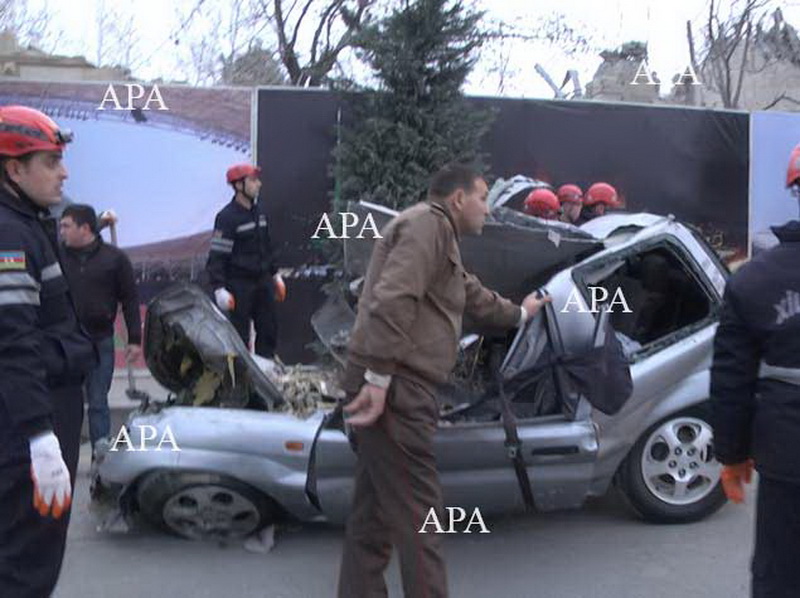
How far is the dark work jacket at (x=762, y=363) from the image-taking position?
9.12 ft

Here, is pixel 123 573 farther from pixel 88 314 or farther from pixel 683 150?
pixel 683 150

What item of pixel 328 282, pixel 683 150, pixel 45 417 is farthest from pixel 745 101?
pixel 45 417

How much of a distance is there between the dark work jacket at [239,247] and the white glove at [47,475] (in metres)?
4.48

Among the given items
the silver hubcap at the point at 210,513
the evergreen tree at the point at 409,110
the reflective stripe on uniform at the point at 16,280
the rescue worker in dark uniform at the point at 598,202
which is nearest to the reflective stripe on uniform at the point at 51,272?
the reflective stripe on uniform at the point at 16,280

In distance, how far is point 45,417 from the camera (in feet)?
9.47

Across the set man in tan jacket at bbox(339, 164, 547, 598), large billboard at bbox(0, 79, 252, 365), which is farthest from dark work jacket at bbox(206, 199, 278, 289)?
man in tan jacket at bbox(339, 164, 547, 598)

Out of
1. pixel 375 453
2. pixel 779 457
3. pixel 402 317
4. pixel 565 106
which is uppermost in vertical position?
pixel 565 106

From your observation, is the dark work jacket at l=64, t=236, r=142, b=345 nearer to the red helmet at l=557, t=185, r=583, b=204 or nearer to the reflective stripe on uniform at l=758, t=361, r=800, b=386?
the red helmet at l=557, t=185, r=583, b=204

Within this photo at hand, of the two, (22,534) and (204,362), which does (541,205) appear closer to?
(204,362)

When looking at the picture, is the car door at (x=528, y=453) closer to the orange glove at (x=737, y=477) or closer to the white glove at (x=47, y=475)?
the orange glove at (x=737, y=477)

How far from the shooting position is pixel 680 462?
198 inches

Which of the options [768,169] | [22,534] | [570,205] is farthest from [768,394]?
[768,169]

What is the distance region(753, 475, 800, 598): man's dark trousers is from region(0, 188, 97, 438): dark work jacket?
2.31m

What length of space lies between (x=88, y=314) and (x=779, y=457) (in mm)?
4455
